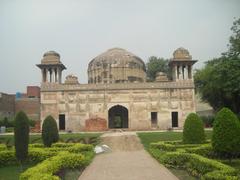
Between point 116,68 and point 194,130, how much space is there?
1953 centimetres

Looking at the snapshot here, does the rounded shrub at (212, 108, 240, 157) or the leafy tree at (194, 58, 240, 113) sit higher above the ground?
the leafy tree at (194, 58, 240, 113)

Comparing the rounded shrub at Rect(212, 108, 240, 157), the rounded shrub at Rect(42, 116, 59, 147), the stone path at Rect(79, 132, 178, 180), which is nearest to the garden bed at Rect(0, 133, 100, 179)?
the stone path at Rect(79, 132, 178, 180)

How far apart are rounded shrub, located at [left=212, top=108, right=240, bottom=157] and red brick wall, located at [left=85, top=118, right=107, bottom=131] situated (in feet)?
61.5

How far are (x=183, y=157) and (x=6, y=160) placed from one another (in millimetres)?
7655

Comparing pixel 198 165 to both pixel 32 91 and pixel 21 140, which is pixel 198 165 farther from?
pixel 32 91

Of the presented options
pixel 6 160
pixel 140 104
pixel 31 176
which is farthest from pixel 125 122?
pixel 31 176

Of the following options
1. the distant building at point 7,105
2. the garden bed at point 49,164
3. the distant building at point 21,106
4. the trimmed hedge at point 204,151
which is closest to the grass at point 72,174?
the garden bed at point 49,164

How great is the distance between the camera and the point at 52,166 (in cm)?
1069

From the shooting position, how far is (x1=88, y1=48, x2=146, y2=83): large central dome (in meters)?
35.8

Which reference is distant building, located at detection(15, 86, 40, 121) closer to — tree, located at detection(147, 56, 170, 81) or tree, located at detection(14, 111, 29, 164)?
tree, located at detection(147, 56, 170, 81)

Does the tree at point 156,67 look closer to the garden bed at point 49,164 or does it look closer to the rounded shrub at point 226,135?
the garden bed at point 49,164

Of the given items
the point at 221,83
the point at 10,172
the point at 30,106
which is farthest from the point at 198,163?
the point at 30,106

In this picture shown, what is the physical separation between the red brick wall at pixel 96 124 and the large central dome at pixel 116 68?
5.49 m

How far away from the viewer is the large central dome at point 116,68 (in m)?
35.8
